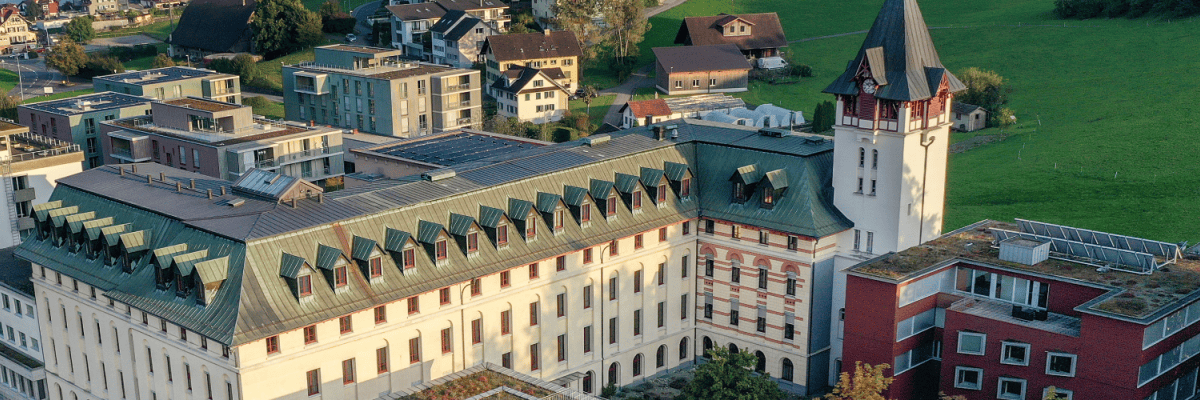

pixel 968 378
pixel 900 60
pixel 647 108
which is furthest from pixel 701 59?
pixel 968 378

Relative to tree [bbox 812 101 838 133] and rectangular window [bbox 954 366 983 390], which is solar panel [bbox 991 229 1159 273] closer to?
rectangular window [bbox 954 366 983 390]

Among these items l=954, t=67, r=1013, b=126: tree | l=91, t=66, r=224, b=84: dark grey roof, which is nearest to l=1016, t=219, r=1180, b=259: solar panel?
l=954, t=67, r=1013, b=126: tree

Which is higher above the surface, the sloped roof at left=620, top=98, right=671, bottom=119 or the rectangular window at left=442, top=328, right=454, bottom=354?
the sloped roof at left=620, top=98, right=671, bottom=119

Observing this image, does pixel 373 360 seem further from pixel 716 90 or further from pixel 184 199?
pixel 716 90

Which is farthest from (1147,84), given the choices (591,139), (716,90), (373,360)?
(373,360)

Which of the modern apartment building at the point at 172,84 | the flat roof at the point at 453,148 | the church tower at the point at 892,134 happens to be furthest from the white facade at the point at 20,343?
the modern apartment building at the point at 172,84

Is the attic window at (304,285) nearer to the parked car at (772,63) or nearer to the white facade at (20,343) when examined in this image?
the white facade at (20,343)
